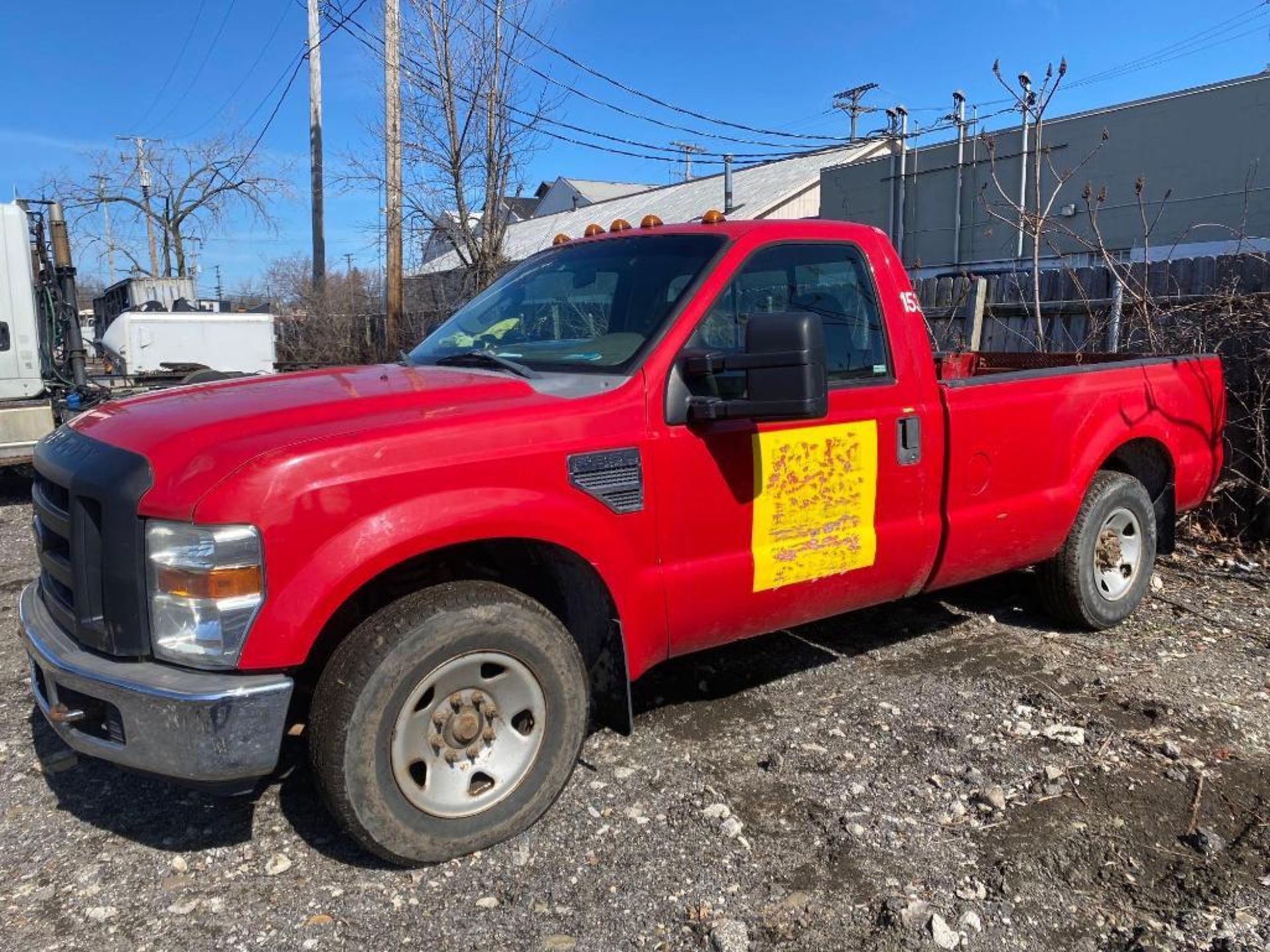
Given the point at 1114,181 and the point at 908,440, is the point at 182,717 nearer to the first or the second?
the point at 908,440

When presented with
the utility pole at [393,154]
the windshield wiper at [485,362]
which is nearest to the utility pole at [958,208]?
the utility pole at [393,154]

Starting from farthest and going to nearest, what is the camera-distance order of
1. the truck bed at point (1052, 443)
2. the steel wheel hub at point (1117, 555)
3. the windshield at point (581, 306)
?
1. the steel wheel hub at point (1117, 555)
2. the truck bed at point (1052, 443)
3. the windshield at point (581, 306)

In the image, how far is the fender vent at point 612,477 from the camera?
305 cm

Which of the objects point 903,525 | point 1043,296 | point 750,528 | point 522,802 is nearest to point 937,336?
point 1043,296

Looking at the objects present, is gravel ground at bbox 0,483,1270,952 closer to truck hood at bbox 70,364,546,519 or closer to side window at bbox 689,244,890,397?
truck hood at bbox 70,364,546,519

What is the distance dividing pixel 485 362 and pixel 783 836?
1.95 meters

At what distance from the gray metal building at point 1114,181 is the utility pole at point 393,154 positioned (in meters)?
8.69

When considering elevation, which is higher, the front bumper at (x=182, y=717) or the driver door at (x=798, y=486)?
the driver door at (x=798, y=486)

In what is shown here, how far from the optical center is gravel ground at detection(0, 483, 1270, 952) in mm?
2725

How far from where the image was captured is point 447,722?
2.93 m

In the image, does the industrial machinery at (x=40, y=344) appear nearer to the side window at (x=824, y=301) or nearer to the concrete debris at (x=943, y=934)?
the side window at (x=824, y=301)

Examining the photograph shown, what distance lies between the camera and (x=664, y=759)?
3.67 meters

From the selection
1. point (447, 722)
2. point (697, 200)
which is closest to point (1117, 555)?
point (447, 722)

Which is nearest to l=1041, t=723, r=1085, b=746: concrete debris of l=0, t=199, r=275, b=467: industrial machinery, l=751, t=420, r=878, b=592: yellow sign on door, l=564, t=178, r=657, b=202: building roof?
l=751, t=420, r=878, b=592: yellow sign on door
